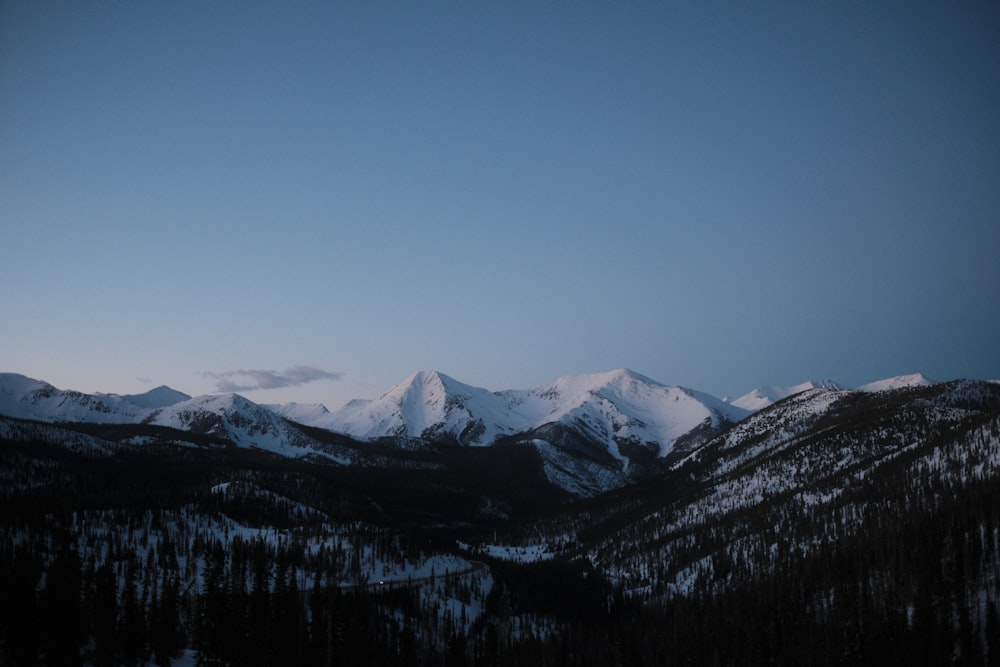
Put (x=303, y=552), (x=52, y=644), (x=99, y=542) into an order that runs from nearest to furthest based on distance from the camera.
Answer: (x=52, y=644) → (x=99, y=542) → (x=303, y=552)

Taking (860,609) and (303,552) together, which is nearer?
A: (860,609)

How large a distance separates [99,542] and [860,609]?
18332 centimetres

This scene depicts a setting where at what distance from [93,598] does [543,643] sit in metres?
98.6

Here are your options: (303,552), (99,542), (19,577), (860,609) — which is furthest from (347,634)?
(860,609)

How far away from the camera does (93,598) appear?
12381 cm

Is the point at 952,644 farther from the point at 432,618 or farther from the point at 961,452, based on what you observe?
the point at 432,618

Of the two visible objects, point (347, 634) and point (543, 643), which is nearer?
point (347, 634)

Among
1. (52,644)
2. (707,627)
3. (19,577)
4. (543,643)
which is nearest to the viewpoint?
(52,644)

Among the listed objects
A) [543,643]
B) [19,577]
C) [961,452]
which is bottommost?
[543,643]

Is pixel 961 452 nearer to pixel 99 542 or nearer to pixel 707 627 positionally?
pixel 707 627

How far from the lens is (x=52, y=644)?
102438 millimetres

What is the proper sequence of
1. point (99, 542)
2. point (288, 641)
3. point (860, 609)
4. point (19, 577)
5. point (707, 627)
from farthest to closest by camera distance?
point (99, 542) < point (707, 627) < point (860, 609) < point (288, 641) < point (19, 577)

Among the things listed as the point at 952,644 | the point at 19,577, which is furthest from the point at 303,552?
the point at 952,644

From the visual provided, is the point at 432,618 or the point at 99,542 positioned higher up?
the point at 99,542
